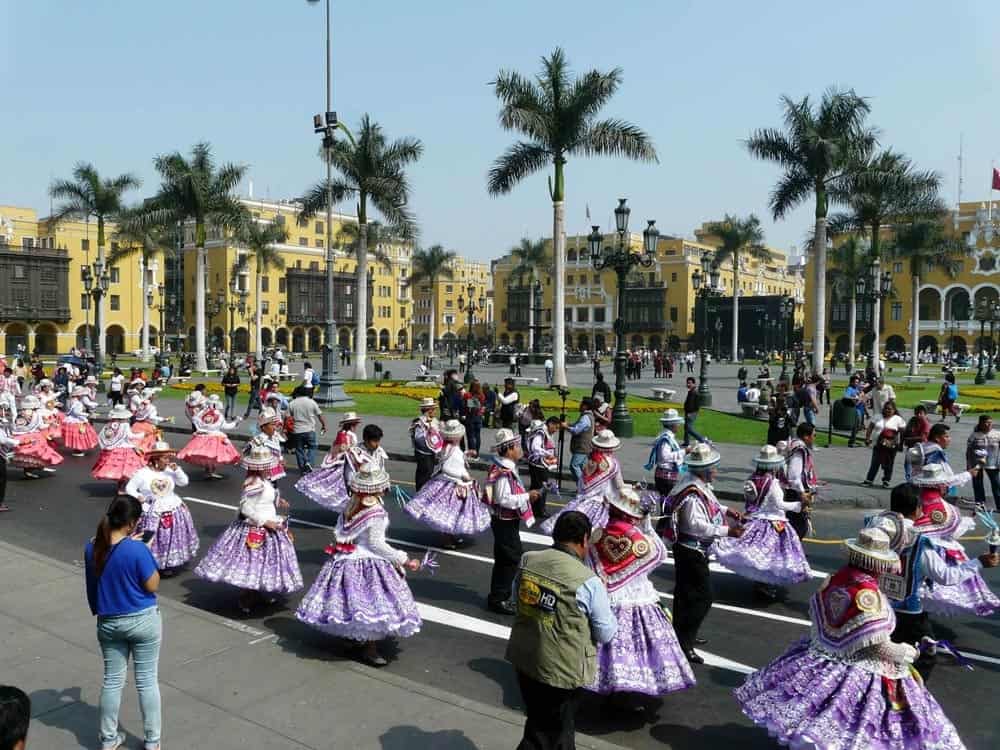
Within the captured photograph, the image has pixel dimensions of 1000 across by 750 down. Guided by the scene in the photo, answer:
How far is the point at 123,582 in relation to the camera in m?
5.04

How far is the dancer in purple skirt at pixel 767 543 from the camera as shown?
27.0 ft

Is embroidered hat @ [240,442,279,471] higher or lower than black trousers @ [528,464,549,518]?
higher

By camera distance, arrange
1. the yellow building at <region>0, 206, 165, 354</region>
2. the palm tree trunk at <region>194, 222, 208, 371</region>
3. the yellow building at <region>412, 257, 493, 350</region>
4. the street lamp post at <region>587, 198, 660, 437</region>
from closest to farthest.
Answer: the street lamp post at <region>587, 198, 660, 437</region>, the palm tree trunk at <region>194, 222, 208, 371</region>, the yellow building at <region>0, 206, 165, 354</region>, the yellow building at <region>412, 257, 493, 350</region>

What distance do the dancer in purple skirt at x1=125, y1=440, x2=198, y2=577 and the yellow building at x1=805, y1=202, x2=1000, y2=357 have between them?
90.7 meters

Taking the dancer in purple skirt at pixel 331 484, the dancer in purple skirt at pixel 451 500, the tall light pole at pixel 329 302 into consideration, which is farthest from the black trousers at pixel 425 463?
the tall light pole at pixel 329 302

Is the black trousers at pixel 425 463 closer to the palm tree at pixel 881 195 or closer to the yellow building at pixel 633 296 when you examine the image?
the palm tree at pixel 881 195

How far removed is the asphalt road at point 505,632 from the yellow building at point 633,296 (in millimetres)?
90906

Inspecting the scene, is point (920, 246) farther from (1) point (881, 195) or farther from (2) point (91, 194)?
(2) point (91, 194)

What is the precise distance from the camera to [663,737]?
5.69 m

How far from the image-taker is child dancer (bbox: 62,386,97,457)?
747 inches

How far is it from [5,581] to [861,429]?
21231 mm

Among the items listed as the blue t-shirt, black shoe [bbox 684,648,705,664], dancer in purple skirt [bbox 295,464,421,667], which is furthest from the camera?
black shoe [bbox 684,648,705,664]

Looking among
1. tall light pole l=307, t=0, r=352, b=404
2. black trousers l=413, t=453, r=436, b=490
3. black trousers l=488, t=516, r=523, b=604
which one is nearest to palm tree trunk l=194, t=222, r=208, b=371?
tall light pole l=307, t=0, r=352, b=404

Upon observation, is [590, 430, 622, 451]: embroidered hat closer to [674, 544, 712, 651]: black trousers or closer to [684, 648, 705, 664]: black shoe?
[674, 544, 712, 651]: black trousers
